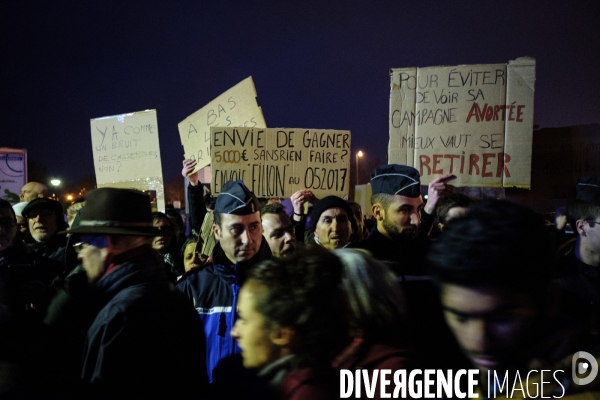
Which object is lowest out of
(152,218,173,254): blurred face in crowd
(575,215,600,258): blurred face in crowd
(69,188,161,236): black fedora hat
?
(152,218,173,254): blurred face in crowd

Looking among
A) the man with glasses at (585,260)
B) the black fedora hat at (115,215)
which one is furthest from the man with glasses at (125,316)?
the man with glasses at (585,260)

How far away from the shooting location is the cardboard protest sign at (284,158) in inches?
204

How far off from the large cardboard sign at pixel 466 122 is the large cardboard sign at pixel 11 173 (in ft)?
30.9

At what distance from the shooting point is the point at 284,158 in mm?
5234

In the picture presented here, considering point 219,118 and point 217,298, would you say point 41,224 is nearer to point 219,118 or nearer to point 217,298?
point 219,118

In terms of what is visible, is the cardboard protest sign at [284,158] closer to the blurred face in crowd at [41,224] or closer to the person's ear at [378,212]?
the person's ear at [378,212]

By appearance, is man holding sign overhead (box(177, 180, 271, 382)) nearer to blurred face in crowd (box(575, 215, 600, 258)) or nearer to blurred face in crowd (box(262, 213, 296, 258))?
blurred face in crowd (box(262, 213, 296, 258))

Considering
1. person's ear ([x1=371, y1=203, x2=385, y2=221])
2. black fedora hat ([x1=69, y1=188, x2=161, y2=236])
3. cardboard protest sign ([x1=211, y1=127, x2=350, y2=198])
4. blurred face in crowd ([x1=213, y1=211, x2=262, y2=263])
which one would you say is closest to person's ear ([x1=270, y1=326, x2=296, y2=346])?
black fedora hat ([x1=69, y1=188, x2=161, y2=236])

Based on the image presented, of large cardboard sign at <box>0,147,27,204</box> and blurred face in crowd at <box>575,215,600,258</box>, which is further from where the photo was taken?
large cardboard sign at <box>0,147,27,204</box>

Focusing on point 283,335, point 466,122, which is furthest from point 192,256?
point 283,335

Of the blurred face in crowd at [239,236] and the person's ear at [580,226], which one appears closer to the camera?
the person's ear at [580,226]

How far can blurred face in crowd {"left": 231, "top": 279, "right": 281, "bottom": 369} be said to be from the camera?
1.70m

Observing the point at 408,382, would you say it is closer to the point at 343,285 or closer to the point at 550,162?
the point at 343,285

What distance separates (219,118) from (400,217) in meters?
3.07
